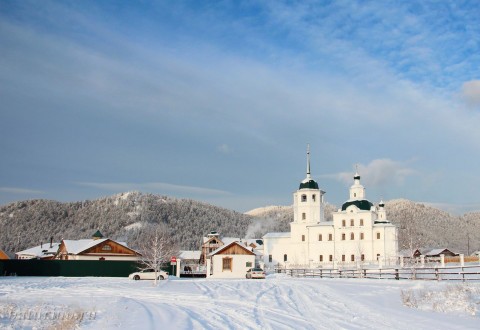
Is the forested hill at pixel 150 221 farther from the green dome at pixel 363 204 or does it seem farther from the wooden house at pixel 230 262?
the wooden house at pixel 230 262

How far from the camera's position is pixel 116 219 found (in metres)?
174

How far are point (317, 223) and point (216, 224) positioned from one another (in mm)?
90555

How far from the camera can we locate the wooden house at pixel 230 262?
5750cm

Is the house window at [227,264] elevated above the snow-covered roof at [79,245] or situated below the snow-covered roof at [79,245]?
below

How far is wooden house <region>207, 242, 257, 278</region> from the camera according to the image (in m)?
57.5

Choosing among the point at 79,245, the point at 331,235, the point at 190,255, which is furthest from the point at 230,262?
the point at 190,255

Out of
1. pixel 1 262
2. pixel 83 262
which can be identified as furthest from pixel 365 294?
pixel 1 262

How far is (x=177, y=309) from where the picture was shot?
18.6m

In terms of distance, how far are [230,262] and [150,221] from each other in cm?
12281

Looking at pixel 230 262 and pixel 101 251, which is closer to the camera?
pixel 230 262

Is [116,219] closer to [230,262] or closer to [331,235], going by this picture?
[331,235]

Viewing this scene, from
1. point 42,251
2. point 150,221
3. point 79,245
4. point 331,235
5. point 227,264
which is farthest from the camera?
point 150,221

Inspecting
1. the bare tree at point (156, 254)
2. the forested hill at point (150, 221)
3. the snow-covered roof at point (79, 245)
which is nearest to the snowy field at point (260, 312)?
the bare tree at point (156, 254)

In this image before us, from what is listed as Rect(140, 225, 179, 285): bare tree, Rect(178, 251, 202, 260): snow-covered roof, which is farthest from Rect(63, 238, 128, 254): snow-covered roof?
Rect(178, 251, 202, 260): snow-covered roof
